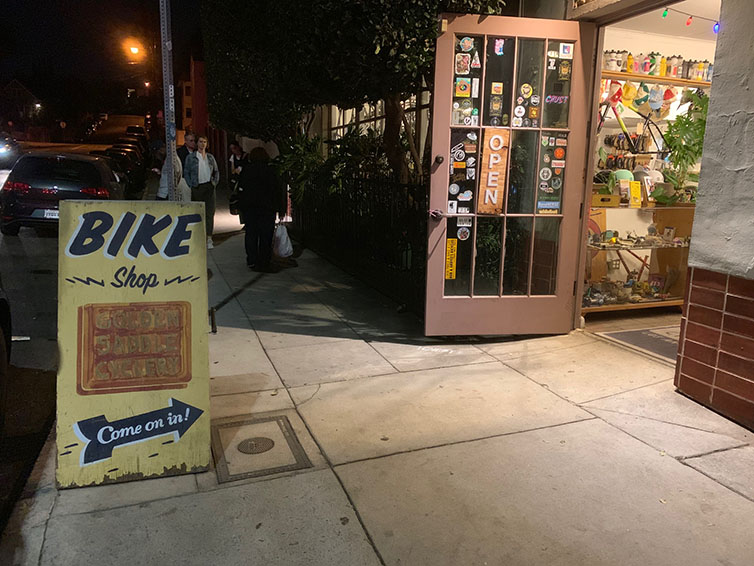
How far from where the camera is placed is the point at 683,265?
6809mm

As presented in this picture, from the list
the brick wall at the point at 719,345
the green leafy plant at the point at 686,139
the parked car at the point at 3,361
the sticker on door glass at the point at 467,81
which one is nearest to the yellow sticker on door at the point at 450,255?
the sticker on door glass at the point at 467,81

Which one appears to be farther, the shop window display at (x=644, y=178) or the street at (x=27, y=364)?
the shop window display at (x=644, y=178)

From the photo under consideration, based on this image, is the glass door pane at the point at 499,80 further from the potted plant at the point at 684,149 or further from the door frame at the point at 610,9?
the potted plant at the point at 684,149

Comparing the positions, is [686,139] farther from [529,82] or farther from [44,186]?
[44,186]

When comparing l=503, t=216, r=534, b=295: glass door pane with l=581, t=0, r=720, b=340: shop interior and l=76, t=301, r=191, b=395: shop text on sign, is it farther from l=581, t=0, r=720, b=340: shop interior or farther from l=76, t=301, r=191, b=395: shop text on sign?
l=76, t=301, r=191, b=395: shop text on sign

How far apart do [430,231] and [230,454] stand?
8.69 ft

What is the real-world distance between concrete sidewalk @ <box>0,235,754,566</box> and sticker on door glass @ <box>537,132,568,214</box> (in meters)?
1.38

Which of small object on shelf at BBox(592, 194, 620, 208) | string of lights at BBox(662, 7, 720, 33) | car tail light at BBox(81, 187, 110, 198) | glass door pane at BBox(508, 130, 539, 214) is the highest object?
string of lights at BBox(662, 7, 720, 33)

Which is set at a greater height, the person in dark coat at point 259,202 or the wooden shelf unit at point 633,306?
the person in dark coat at point 259,202

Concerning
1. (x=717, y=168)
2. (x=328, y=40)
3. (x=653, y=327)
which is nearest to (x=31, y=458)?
(x=328, y=40)

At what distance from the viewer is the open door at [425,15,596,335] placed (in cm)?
504

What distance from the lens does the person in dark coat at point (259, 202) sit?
27.4ft

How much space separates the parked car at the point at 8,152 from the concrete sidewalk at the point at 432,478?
3022cm

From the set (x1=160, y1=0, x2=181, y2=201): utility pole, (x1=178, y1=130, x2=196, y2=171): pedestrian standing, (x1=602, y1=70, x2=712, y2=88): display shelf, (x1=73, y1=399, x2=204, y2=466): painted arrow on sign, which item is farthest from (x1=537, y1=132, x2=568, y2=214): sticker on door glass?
(x1=178, y1=130, x2=196, y2=171): pedestrian standing
